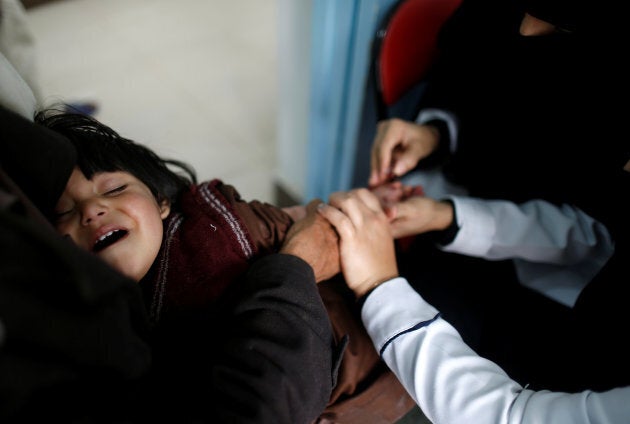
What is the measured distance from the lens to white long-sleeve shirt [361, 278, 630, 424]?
1.69 feet

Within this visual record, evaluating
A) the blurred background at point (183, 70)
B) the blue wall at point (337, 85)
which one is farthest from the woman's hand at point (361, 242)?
the blurred background at point (183, 70)

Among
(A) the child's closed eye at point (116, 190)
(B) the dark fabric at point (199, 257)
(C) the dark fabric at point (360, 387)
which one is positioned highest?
(A) the child's closed eye at point (116, 190)

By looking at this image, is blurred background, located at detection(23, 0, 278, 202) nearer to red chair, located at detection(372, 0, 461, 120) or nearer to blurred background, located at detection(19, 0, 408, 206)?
blurred background, located at detection(19, 0, 408, 206)

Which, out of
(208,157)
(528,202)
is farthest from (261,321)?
(208,157)

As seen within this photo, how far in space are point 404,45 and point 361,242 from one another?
1.88ft

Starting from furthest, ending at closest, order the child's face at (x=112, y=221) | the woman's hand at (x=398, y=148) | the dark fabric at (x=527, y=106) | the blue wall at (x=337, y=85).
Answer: the blue wall at (x=337, y=85)
the woman's hand at (x=398, y=148)
the dark fabric at (x=527, y=106)
the child's face at (x=112, y=221)

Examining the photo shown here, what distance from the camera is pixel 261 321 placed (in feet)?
1.74

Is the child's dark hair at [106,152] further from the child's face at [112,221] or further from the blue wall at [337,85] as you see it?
the blue wall at [337,85]

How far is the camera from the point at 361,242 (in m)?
0.76

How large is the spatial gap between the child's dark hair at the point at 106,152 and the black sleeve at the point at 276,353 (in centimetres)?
29

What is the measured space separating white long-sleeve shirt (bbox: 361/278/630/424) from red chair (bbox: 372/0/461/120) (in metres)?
0.56

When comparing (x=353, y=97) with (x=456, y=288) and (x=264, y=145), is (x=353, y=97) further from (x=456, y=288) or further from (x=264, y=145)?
(x=264, y=145)

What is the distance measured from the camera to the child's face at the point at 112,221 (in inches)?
24.3

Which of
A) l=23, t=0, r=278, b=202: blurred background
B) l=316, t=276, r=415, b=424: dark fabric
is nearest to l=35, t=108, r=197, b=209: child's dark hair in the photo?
l=316, t=276, r=415, b=424: dark fabric
